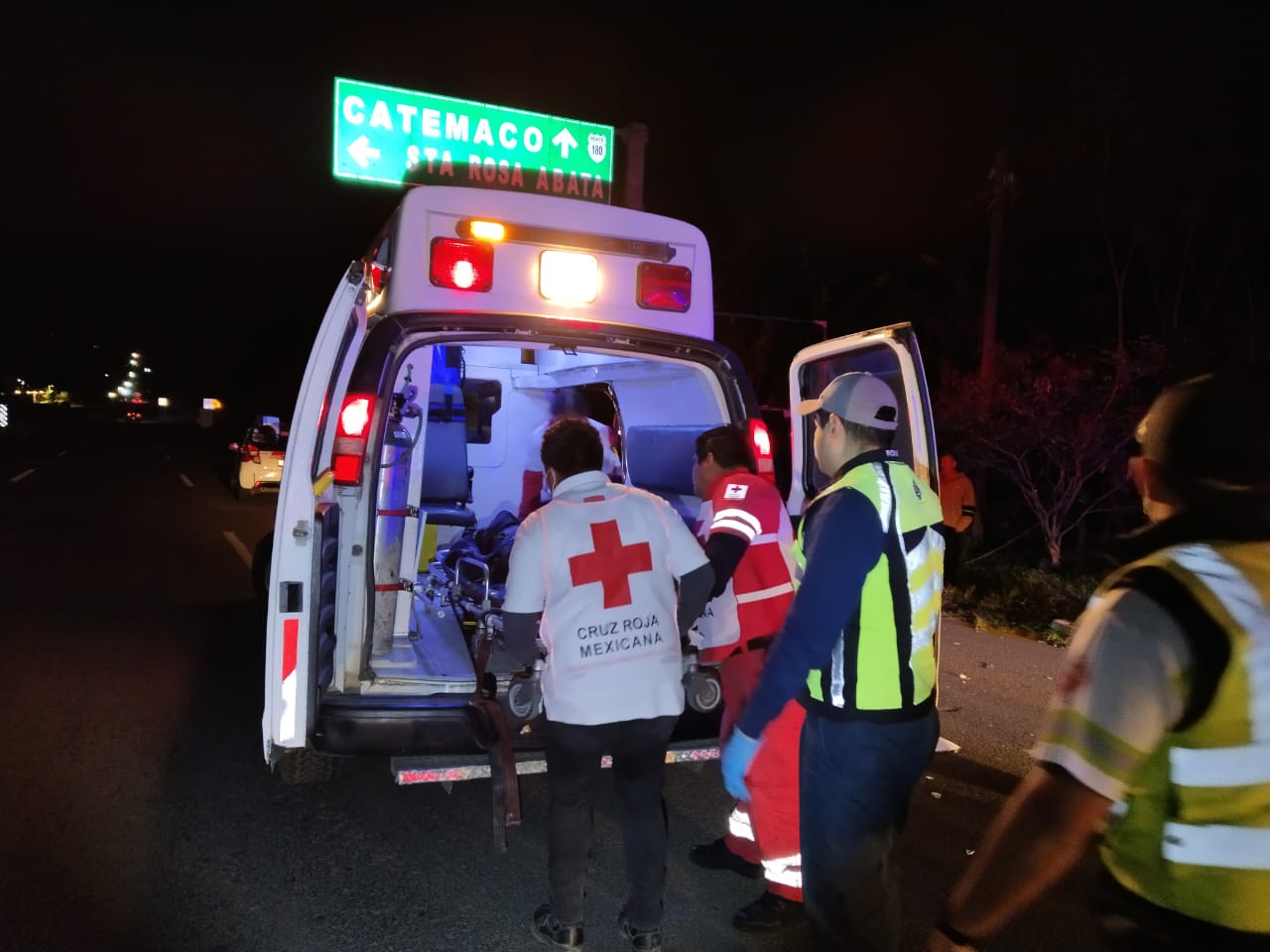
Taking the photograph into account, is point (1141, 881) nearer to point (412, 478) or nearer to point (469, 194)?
point (469, 194)

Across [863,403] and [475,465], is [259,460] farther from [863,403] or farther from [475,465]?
[863,403]

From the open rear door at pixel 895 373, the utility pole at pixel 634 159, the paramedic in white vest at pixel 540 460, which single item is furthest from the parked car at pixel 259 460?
the open rear door at pixel 895 373

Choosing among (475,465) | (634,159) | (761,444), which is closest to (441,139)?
(634,159)

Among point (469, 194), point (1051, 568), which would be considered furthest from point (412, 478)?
point (1051, 568)

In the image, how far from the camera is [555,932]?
3059 millimetres

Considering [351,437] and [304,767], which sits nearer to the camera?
[351,437]

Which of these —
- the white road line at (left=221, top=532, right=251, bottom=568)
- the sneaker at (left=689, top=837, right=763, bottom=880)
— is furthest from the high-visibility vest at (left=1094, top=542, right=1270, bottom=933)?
the white road line at (left=221, top=532, right=251, bottom=568)

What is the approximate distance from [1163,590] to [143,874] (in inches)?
147

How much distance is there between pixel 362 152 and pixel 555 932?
769cm

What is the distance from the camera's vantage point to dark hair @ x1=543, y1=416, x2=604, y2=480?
3.00 meters

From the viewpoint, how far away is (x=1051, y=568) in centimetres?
1054

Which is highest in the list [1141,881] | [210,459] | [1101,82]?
[1101,82]

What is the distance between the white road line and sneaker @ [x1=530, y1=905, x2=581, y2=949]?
8197 millimetres

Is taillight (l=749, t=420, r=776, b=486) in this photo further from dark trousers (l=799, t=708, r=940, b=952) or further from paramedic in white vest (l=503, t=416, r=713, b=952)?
dark trousers (l=799, t=708, r=940, b=952)
